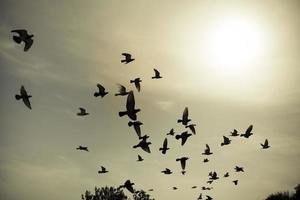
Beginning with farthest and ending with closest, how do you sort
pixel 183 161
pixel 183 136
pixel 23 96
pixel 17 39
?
pixel 183 161
pixel 183 136
pixel 23 96
pixel 17 39

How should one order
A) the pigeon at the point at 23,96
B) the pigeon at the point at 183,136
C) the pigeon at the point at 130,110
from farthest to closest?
the pigeon at the point at 183,136 < the pigeon at the point at 23,96 < the pigeon at the point at 130,110

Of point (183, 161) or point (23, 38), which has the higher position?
point (23, 38)

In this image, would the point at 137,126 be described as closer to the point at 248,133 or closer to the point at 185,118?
the point at 185,118

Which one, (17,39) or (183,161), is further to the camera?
(183,161)

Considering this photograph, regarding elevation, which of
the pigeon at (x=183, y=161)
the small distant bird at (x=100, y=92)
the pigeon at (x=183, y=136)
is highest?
the small distant bird at (x=100, y=92)

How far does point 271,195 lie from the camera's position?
58.7m

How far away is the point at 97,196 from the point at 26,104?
60.5m

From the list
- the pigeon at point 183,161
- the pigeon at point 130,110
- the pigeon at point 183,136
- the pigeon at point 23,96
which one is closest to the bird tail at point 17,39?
the pigeon at point 23,96

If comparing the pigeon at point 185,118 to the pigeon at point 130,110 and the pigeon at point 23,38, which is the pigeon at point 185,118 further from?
the pigeon at point 23,38

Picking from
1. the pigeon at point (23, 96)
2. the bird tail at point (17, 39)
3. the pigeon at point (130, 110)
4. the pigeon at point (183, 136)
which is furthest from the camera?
the pigeon at point (183, 136)

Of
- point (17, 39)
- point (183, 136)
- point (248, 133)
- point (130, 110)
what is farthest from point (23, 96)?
point (248, 133)

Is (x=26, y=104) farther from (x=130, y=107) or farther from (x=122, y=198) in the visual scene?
(x=122, y=198)

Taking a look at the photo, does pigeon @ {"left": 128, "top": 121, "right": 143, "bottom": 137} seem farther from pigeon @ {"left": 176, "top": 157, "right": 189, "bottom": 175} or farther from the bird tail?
the bird tail

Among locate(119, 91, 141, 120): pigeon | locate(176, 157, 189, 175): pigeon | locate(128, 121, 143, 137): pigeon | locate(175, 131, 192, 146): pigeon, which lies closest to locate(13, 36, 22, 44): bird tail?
locate(119, 91, 141, 120): pigeon
